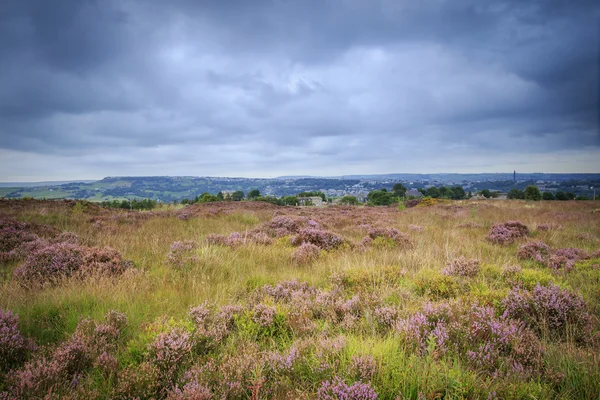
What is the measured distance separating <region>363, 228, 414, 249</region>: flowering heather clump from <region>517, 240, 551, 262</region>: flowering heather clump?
108 inches

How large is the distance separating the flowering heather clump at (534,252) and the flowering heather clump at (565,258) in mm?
203

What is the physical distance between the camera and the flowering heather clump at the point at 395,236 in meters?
8.80

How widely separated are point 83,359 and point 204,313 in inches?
50.8

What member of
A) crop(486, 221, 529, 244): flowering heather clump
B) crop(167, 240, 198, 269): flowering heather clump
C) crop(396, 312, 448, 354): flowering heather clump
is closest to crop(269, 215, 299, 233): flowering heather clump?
crop(167, 240, 198, 269): flowering heather clump

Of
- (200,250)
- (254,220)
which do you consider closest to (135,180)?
(254,220)

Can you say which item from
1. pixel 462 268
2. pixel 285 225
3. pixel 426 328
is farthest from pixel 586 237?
pixel 285 225

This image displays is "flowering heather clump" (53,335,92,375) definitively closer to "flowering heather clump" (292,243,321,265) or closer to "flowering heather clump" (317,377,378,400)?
"flowering heather clump" (317,377,378,400)

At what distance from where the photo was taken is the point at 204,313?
3.69m

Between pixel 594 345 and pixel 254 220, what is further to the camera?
pixel 254 220

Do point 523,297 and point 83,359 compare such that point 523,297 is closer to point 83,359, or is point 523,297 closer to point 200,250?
point 83,359

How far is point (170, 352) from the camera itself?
2.88 m

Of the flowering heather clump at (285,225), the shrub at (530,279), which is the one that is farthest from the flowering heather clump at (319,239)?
the shrub at (530,279)

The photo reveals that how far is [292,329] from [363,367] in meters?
1.20

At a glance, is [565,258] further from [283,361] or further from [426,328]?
[283,361]
